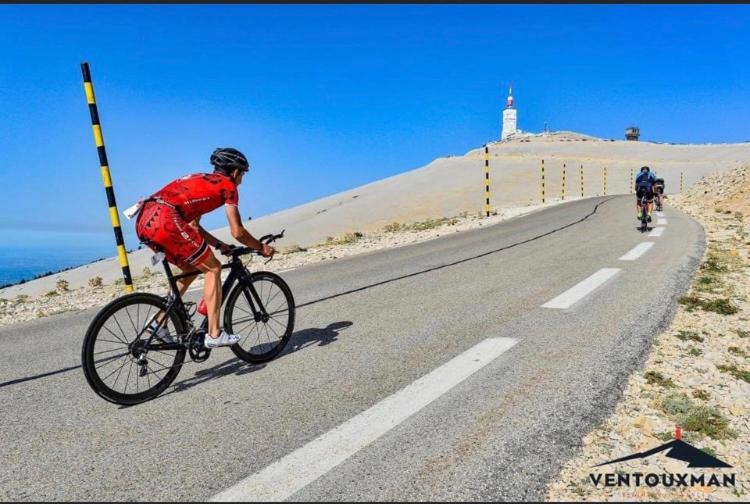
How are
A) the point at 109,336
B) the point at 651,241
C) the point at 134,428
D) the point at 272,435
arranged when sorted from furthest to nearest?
the point at 651,241
the point at 109,336
the point at 134,428
the point at 272,435

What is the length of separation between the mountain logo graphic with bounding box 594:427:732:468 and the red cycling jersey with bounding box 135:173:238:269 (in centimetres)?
299

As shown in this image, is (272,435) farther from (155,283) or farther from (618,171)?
(618,171)

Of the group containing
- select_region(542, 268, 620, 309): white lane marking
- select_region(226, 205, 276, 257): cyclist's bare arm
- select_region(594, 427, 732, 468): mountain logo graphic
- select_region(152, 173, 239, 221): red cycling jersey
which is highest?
select_region(152, 173, 239, 221): red cycling jersey

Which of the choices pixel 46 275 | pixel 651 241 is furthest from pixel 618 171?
pixel 46 275

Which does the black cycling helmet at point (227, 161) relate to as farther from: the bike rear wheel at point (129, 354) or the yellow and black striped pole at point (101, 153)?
the yellow and black striped pole at point (101, 153)

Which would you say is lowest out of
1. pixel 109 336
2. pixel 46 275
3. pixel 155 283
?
pixel 46 275

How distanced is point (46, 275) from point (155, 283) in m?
15.7

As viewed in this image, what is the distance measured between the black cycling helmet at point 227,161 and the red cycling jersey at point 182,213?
0.10 m

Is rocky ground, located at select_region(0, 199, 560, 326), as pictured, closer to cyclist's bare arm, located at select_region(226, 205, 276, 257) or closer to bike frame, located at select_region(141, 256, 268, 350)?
bike frame, located at select_region(141, 256, 268, 350)

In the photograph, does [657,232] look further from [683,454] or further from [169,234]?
[169,234]

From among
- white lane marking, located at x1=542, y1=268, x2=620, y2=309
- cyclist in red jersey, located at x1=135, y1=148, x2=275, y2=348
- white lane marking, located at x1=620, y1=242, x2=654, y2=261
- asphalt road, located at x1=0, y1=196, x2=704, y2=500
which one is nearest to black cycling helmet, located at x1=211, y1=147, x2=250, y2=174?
cyclist in red jersey, located at x1=135, y1=148, x2=275, y2=348

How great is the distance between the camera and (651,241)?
9.32 metres

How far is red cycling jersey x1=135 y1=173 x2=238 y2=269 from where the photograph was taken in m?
3.43

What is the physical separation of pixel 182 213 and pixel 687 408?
11.9 feet
